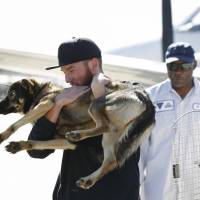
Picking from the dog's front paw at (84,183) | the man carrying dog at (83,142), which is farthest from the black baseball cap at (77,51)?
the dog's front paw at (84,183)

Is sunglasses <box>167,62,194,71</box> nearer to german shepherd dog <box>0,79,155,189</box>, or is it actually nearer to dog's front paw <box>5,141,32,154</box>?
german shepherd dog <box>0,79,155,189</box>

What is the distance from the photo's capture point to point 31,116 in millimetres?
4047

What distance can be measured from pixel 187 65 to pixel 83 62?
118 cm

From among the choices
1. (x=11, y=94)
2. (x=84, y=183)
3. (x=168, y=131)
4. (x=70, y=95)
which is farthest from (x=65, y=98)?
(x=168, y=131)

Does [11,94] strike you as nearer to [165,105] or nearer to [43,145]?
[43,145]

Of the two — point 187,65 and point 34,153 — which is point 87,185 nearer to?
point 34,153

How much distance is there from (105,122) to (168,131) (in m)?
1.04

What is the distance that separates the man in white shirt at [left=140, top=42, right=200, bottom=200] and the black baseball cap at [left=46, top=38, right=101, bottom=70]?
101cm

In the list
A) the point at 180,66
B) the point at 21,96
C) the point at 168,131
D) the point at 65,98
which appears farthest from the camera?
the point at 180,66

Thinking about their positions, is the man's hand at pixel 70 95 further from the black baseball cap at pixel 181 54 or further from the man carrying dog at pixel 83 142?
the black baseball cap at pixel 181 54

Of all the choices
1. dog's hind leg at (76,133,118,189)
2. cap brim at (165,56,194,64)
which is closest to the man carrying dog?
dog's hind leg at (76,133,118,189)

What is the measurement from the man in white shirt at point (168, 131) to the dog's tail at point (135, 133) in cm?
88

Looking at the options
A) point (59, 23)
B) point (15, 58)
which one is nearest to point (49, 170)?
point (15, 58)

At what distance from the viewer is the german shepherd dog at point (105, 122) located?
379 centimetres
